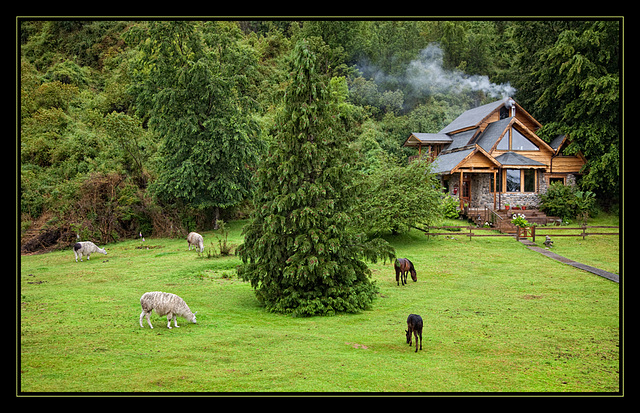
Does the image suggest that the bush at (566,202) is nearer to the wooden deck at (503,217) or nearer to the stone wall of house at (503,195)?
the wooden deck at (503,217)

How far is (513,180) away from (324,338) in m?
30.6

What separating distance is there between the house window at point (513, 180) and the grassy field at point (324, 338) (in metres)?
18.8

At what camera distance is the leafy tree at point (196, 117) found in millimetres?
30391

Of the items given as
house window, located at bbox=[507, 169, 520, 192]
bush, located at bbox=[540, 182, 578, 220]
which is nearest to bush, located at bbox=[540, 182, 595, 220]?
bush, located at bbox=[540, 182, 578, 220]

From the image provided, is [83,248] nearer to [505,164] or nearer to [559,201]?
[505,164]

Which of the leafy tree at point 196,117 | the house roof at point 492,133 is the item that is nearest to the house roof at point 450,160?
the house roof at point 492,133

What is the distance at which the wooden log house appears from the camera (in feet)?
117

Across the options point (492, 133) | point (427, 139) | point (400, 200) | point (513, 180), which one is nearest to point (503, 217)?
point (513, 180)

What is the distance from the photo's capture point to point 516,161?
36.2 meters

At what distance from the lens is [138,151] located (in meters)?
34.3

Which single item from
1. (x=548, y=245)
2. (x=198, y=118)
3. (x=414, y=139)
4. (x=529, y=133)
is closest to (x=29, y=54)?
(x=198, y=118)

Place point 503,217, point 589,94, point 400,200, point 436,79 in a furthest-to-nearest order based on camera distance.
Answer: point 436,79, point 589,94, point 503,217, point 400,200

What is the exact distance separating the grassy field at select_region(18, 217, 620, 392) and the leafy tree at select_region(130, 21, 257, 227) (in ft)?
40.4

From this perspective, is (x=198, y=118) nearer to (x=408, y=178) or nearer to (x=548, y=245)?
(x=408, y=178)
